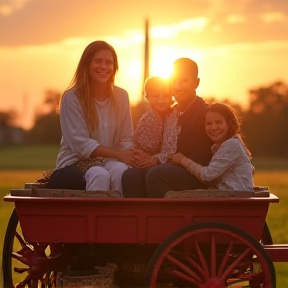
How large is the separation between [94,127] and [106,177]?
1.74 feet

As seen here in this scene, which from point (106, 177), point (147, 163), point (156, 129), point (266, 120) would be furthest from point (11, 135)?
point (106, 177)

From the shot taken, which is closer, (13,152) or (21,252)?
(21,252)

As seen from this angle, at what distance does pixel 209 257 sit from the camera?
6.41m

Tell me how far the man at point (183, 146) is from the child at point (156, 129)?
8 cm

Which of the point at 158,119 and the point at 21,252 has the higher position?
the point at 158,119

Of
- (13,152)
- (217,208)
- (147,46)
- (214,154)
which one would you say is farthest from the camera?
(13,152)

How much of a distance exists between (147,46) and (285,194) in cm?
1265

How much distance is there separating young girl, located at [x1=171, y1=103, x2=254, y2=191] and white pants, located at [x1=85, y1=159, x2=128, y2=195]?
1.21 ft

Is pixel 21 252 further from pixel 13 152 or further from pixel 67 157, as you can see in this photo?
pixel 13 152

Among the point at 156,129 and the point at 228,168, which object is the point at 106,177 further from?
the point at 228,168

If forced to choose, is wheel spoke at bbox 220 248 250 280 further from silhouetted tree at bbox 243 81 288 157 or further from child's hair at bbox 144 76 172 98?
silhouetted tree at bbox 243 81 288 157

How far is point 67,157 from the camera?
6781 millimetres

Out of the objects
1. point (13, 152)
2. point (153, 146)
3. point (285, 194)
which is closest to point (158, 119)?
point (153, 146)

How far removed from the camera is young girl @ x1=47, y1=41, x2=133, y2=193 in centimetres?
652
